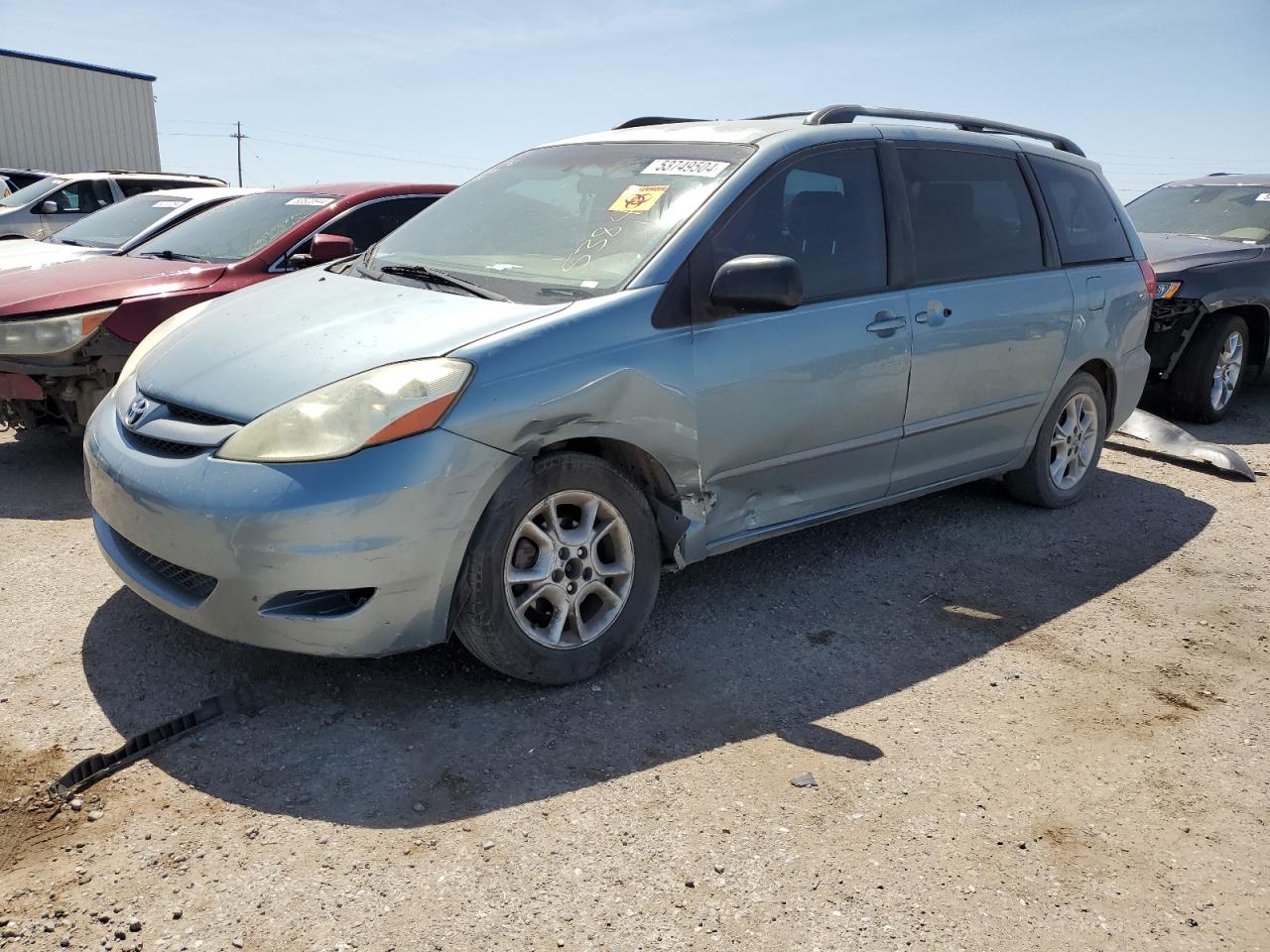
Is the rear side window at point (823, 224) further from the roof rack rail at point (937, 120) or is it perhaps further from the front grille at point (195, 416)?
Result: the front grille at point (195, 416)

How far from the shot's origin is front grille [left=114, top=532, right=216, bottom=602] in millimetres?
3080

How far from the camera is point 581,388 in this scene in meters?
3.27

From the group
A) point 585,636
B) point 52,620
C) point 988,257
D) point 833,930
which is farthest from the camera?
point 988,257

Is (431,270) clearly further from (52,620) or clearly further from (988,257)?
(988,257)

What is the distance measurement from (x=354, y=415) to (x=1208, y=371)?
6788 millimetres

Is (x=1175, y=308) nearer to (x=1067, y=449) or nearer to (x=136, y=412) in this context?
(x=1067, y=449)

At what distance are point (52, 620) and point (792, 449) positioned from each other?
2.73 metres

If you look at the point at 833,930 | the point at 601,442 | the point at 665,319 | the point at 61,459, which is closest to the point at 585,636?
the point at 601,442

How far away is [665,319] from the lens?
348 centimetres

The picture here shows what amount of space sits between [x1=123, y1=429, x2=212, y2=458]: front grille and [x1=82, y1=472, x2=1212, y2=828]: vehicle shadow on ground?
28.8 inches

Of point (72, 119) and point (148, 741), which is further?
point (72, 119)

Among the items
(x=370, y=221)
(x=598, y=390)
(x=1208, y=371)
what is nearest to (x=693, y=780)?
(x=598, y=390)

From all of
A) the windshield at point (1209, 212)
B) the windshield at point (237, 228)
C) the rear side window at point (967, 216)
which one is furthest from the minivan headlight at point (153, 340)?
the windshield at point (1209, 212)

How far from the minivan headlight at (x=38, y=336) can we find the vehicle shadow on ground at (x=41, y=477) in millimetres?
706
